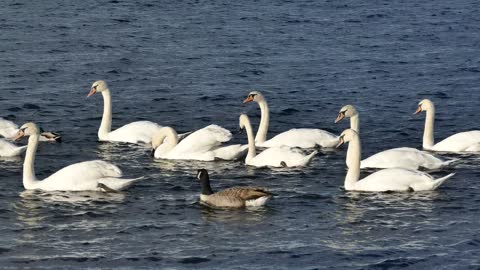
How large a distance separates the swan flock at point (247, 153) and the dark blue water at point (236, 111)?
26 centimetres

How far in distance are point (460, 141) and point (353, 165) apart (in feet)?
12.2

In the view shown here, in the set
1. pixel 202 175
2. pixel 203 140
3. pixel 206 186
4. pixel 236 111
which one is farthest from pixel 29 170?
pixel 236 111

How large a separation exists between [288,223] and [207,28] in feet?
72.9

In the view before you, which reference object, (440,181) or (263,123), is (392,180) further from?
(263,123)

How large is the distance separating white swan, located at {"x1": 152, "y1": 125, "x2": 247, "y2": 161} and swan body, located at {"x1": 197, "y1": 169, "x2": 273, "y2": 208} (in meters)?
3.71

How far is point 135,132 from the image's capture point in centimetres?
2933

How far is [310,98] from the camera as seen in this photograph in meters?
34.2

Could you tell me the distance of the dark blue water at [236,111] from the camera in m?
21.1

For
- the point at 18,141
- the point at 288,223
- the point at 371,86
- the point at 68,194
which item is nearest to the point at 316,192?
the point at 288,223

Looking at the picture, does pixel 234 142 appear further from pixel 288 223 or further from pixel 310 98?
pixel 288 223

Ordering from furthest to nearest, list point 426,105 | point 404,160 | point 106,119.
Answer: point 106,119 < point 426,105 < point 404,160

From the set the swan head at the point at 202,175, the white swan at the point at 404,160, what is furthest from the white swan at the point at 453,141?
the swan head at the point at 202,175

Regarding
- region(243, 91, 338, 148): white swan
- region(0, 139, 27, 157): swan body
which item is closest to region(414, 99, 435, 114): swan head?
region(243, 91, 338, 148): white swan

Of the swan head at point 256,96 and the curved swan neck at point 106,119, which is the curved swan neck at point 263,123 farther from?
the curved swan neck at point 106,119
